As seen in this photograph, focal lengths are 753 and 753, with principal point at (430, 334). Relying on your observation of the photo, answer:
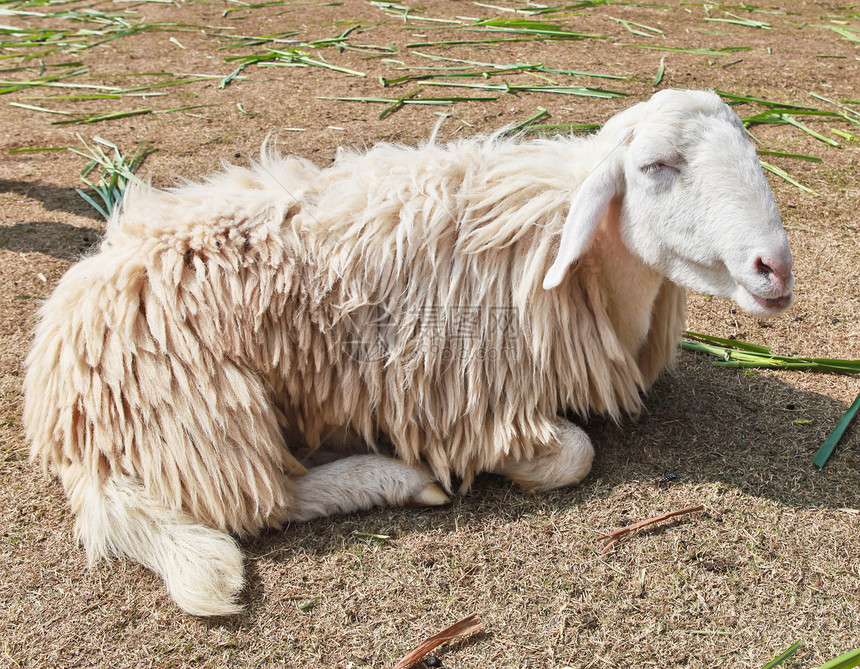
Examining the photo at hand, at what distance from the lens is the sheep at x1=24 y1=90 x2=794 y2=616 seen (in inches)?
95.3

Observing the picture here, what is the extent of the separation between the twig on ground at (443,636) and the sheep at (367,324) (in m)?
0.51

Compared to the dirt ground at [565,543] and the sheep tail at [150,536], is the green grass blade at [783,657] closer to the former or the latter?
the dirt ground at [565,543]

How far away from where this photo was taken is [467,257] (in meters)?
2.69

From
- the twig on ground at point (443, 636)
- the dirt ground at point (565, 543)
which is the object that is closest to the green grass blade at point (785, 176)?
the dirt ground at point (565, 543)

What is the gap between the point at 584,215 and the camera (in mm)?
2406

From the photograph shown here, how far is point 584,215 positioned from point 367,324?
2.73 ft


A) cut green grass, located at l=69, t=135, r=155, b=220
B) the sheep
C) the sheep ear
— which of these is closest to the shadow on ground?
cut green grass, located at l=69, t=135, r=155, b=220

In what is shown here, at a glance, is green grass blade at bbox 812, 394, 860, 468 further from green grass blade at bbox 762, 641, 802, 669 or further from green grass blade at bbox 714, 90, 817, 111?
green grass blade at bbox 714, 90, 817, 111

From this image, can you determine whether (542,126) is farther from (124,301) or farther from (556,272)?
(124,301)

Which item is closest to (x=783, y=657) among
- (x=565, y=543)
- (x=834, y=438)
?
(x=565, y=543)

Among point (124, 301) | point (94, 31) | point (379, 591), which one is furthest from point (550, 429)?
point (94, 31)

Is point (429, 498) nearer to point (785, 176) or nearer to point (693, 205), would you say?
point (693, 205)

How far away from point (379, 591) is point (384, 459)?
1.71 ft

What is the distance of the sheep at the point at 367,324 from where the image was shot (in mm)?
2420
